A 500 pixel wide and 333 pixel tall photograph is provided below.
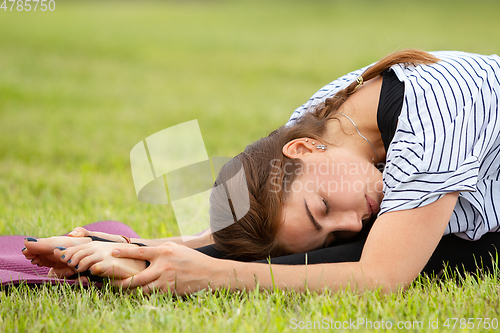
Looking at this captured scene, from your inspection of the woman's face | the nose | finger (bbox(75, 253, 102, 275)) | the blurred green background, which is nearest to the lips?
the woman's face

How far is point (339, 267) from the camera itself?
2.03m

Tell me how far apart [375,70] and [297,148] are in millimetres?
616

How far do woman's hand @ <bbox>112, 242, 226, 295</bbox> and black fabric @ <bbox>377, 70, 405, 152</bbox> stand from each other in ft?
3.42

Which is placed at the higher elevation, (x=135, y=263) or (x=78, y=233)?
(x=78, y=233)

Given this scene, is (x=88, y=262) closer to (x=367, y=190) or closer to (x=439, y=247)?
(x=367, y=190)

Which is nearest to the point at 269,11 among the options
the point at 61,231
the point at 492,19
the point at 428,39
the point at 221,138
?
the point at 492,19

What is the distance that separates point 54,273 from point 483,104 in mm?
2210

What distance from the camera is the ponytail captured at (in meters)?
2.50

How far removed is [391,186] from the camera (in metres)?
2.11

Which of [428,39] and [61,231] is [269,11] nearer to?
[428,39]

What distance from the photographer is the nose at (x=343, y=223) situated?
7.21 ft
